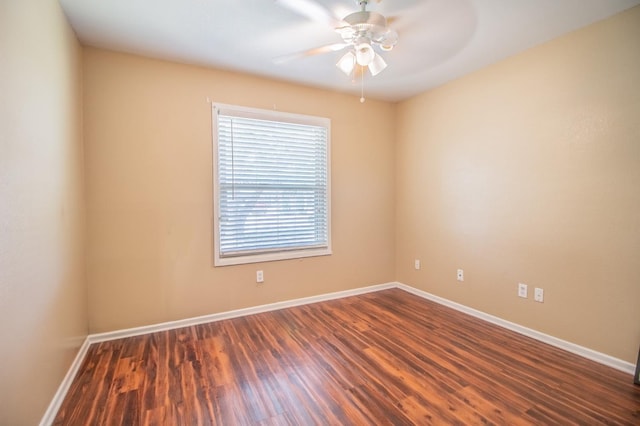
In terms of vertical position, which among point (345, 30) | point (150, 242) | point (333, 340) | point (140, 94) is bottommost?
point (333, 340)

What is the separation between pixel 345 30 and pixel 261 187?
1.77 meters

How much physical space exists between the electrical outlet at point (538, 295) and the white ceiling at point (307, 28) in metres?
2.15

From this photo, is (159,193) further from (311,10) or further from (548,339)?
(548,339)

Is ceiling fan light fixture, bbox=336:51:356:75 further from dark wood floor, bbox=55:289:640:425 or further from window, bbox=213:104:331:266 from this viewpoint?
dark wood floor, bbox=55:289:640:425

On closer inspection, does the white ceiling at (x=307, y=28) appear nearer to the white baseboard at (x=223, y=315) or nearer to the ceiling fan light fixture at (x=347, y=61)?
the ceiling fan light fixture at (x=347, y=61)

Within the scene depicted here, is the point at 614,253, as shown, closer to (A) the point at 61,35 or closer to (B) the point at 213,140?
(B) the point at 213,140

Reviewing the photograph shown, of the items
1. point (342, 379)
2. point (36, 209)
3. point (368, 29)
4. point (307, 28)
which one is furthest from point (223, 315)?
point (368, 29)

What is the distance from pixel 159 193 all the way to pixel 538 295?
11.8 ft

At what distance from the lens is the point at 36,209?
1.59 metres

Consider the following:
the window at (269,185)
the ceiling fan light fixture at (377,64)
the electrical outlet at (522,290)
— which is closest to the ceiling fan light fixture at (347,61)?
the ceiling fan light fixture at (377,64)

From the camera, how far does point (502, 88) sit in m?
2.85

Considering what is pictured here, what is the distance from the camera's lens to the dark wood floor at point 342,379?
1710 mm

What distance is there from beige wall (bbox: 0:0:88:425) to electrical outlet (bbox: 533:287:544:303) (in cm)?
353

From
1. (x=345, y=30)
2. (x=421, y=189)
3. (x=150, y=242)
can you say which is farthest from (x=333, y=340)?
(x=345, y=30)
